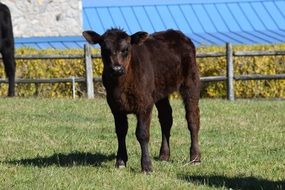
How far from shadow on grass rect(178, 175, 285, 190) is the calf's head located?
55.9 inches

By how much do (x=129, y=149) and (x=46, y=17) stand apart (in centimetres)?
1715

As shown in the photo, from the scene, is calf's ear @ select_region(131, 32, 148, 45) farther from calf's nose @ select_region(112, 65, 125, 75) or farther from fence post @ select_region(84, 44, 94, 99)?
fence post @ select_region(84, 44, 94, 99)

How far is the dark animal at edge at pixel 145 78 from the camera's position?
27.4ft

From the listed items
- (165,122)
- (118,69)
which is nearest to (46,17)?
(165,122)

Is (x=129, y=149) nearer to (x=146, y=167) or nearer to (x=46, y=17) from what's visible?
(x=146, y=167)

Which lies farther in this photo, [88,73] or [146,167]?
[88,73]

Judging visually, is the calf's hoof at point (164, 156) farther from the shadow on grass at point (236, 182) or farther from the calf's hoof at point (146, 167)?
the shadow on grass at point (236, 182)

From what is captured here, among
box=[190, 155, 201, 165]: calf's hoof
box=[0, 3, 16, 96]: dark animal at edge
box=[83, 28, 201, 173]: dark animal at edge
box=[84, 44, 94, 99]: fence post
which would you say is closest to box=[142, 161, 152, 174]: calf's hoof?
box=[83, 28, 201, 173]: dark animal at edge

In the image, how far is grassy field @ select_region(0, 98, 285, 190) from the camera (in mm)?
7797

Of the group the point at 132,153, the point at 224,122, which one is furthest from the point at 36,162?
the point at 224,122

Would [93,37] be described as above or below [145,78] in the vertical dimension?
above

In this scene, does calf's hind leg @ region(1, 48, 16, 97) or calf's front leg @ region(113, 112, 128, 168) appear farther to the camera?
calf's hind leg @ region(1, 48, 16, 97)

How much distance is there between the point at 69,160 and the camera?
9.26 m

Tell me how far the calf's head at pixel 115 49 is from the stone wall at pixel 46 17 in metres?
18.3
